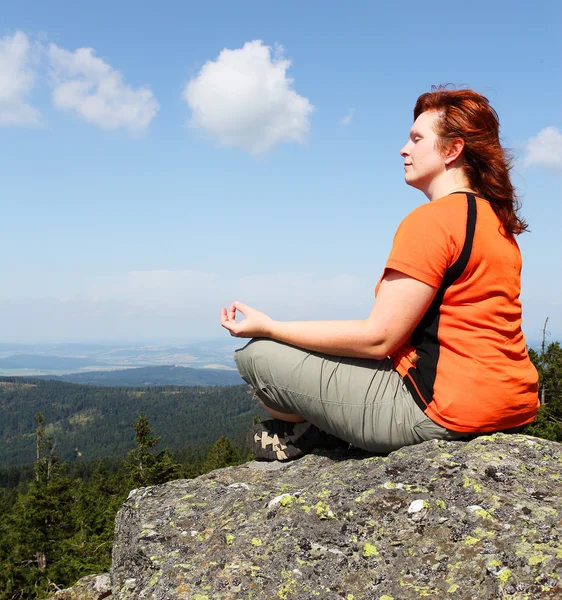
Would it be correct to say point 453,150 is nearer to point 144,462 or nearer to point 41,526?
point 144,462

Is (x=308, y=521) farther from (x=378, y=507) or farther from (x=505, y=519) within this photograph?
(x=505, y=519)

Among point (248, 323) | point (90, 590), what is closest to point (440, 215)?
A: point (248, 323)

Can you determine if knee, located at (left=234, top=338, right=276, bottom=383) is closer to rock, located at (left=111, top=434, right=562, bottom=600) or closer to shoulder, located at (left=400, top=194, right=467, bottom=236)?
rock, located at (left=111, top=434, right=562, bottom=600)

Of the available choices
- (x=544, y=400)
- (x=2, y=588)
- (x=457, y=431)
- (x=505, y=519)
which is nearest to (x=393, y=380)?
(x=457, y=431)

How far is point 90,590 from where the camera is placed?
511 cm

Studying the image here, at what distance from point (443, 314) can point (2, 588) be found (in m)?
42.3

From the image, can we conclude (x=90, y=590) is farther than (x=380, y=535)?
Yes

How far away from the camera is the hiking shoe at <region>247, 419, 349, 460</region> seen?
4426 millimetres

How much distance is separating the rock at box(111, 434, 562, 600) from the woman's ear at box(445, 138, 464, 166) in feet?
6.81

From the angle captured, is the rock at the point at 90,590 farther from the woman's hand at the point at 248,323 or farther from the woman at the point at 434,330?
the woman's hand at the point at 248,323

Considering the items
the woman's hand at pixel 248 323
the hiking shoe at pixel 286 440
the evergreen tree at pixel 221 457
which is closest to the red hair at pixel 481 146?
the woman's hand at pixel 248 323

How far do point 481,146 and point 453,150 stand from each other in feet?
0.64

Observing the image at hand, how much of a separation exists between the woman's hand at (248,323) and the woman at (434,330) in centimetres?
1

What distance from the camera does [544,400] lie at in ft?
115
